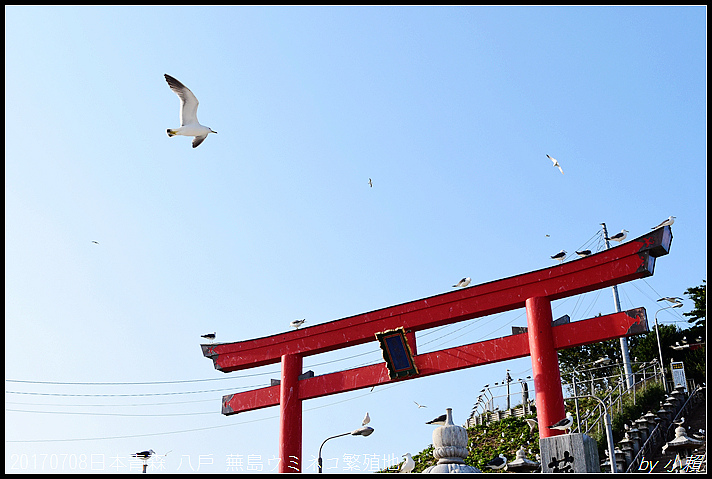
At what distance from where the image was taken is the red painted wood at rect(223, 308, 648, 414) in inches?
468

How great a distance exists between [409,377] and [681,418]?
7.64 m

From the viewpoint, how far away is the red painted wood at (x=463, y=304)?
1195 cm

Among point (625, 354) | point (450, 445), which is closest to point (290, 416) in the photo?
point (450, 445)

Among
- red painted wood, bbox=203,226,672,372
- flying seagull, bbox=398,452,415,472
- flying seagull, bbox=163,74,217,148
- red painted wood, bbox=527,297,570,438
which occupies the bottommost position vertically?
flying seagull, bbox=398,452,415,472

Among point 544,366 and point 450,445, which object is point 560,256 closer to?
point 544,366

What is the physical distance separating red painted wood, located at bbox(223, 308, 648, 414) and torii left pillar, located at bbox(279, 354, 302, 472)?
236 millimetres

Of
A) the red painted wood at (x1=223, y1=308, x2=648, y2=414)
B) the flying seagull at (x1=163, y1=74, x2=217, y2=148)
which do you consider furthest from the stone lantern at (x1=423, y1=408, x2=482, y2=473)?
the flying seagull at (x1=163, y1=74, x2=217, y2=148)

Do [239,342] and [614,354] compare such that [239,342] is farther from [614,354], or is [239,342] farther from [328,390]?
[614,354]

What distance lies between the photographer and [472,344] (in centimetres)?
1316

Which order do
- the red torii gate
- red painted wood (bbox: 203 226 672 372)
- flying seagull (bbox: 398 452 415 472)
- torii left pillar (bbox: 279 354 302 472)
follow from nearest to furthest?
flying seagull (bbox: 398 452 415 472) < the red torii gate < red painted wood (bbox: 203 226 672 372) < torii left pillar (bbox: 279 354 302 472)

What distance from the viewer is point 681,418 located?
16.1 m

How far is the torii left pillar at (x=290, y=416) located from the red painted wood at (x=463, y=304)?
0.36 meters

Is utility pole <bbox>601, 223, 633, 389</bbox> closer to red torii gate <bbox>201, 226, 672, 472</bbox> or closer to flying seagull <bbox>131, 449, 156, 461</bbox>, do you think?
red torii gate <bbox>201, 226, 672, 472</bbox>

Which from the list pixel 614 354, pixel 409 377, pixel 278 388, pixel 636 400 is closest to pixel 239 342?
pixel 278 388
